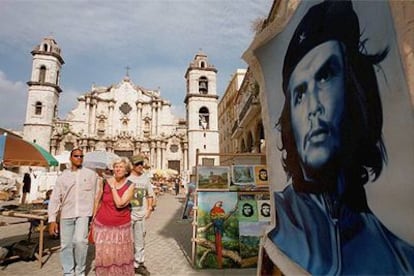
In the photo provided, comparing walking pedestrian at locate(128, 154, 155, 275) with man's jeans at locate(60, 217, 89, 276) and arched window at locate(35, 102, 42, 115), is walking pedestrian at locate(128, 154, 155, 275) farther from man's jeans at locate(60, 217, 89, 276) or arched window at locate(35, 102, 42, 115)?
arched window at locate(35, 102, 42, 115)

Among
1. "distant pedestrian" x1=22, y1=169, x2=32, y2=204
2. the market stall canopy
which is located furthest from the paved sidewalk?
"distant pedestrian" x1=22, y1=169, x2=32, y2=204

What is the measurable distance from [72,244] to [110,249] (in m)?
0.68

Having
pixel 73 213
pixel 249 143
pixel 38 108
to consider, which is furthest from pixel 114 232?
pixel 38 108

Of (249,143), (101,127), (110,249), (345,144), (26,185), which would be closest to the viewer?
(345,144)

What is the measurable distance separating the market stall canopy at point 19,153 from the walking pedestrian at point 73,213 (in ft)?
7.82

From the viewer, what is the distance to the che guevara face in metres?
1.42

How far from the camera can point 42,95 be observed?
31484 mm

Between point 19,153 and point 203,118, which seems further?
point 203,118

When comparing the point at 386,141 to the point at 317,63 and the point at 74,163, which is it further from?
the point at 74,163

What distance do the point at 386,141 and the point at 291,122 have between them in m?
0.86

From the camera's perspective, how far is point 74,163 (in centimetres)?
401

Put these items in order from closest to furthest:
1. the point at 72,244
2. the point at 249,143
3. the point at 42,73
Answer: the point at 72,244 → the point at 249,143 → the point at 42,73

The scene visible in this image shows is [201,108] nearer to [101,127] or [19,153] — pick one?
[101,127]

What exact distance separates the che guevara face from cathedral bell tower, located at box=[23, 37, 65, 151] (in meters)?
34.2
